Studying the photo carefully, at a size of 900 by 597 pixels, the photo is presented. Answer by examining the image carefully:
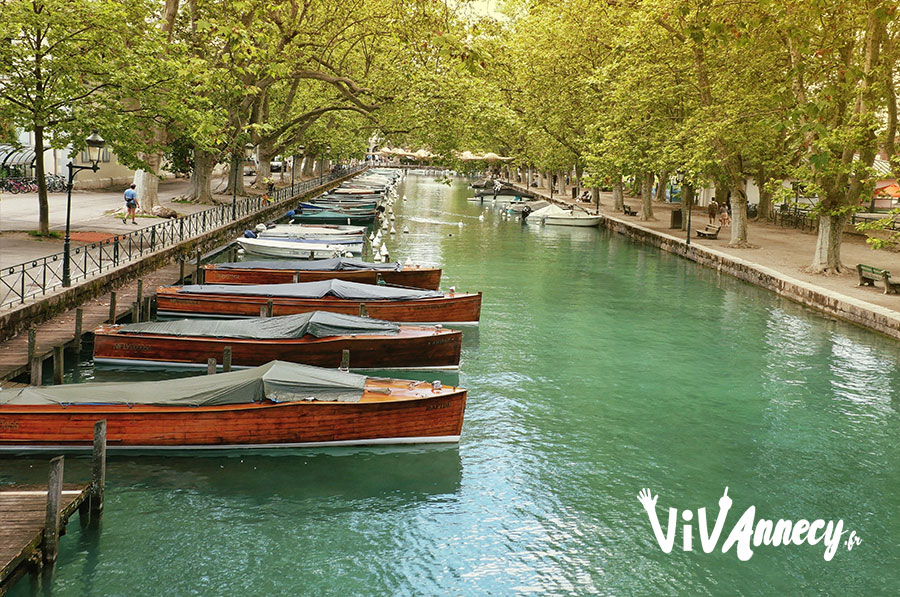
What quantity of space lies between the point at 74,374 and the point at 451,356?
866cm

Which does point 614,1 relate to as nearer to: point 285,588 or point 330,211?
point 330,211

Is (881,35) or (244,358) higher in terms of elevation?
(881,35)

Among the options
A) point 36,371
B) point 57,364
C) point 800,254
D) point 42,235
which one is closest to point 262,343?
point 57,364

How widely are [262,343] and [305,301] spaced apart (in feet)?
15.7

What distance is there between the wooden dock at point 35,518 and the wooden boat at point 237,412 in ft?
6.80

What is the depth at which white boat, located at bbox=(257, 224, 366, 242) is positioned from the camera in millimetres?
38812

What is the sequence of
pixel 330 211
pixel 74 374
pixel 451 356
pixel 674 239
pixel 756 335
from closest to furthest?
pixel 74 374, pixel 451 356, pixel 756 335, pixel 674 239, pixel 330 211

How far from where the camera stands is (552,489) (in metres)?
13.6

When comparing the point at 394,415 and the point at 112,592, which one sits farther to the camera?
the point at 394,415

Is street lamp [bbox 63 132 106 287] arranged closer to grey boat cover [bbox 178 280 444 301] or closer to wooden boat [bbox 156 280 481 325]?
wooden boat [bbox 156 280 481 325]

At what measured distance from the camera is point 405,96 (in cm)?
3912

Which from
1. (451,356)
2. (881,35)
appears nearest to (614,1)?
(881,35)

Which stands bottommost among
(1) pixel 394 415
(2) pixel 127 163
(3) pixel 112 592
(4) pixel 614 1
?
(3) pixel 112 592

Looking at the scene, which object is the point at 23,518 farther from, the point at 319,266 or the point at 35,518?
the point at 319,266
